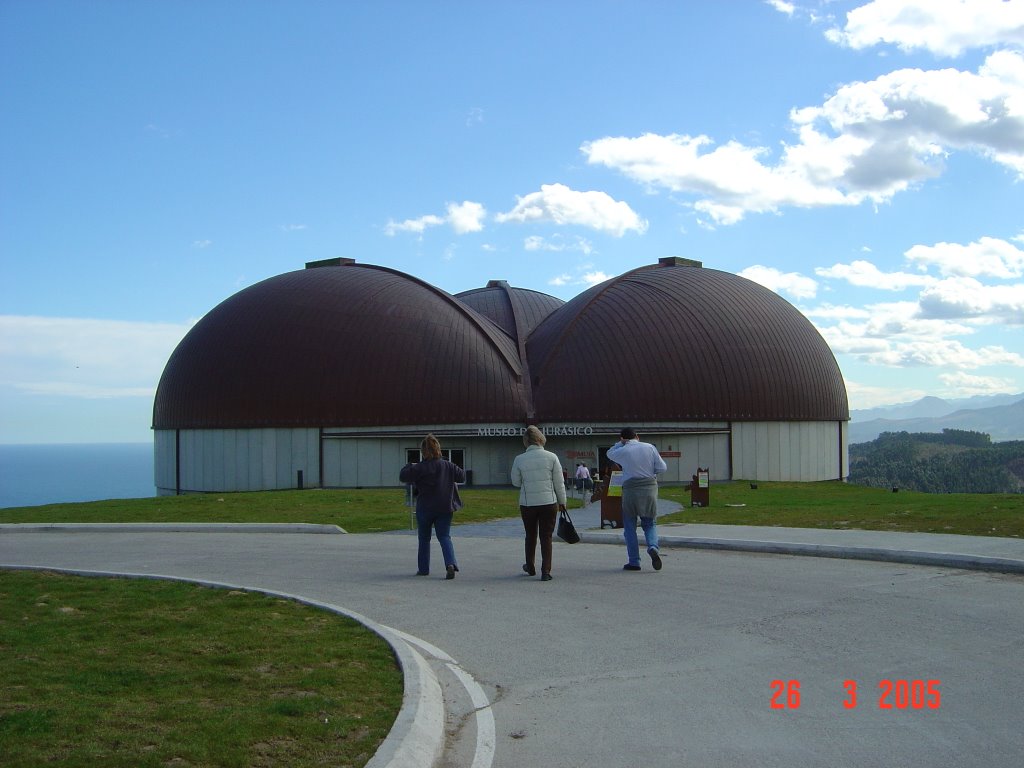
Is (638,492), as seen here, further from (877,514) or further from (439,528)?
(877,514)

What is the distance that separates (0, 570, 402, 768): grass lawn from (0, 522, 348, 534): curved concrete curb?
902 centimetres

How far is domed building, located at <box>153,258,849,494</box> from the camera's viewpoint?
134ft

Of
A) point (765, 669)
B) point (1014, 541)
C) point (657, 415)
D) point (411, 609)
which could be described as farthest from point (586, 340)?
point (765, 669)

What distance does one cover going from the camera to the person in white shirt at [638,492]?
12.6 m

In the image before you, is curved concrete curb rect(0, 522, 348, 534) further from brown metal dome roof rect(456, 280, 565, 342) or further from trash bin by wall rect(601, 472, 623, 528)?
brown metal dome roof rect(456, 280, 565, 342)

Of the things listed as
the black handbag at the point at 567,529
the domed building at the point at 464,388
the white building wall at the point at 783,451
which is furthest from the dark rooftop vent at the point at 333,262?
the black handbag at the point at 567,529

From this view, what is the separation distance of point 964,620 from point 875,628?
97 centimetres

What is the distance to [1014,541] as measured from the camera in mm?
13984

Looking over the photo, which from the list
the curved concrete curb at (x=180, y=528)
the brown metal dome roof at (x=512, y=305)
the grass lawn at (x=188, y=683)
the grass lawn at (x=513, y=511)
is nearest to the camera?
the grass lawn at (x=188, y=683)

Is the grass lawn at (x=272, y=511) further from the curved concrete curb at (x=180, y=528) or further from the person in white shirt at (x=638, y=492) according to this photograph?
the person in white shirt at (x=638, y=492)

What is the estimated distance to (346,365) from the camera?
41.2 metres

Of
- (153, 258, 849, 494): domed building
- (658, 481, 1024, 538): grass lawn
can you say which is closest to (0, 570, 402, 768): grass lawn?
(658, 481, 1024, 538): grass lawn

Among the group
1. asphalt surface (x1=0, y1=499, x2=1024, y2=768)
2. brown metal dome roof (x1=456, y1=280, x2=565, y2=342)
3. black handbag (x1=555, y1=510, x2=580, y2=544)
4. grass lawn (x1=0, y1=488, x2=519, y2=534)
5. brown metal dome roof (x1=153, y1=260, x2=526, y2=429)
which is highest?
brown metal dome roof (x1=456, y1=280, x2=565, y2=342)
